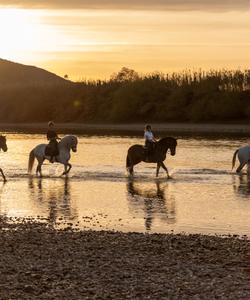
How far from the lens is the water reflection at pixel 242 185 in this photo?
2422 cm

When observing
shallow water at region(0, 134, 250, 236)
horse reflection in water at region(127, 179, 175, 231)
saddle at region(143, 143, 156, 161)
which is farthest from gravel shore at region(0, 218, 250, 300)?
saddle at region(143, 143, 156, 161)

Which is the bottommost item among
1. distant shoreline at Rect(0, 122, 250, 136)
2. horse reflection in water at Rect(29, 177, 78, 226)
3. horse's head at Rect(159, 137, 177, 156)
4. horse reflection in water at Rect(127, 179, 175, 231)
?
horse reflection in water at Rect(127, 179, 175, 231)

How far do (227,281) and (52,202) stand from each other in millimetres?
11054

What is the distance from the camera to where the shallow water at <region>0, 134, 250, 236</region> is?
17953 mm

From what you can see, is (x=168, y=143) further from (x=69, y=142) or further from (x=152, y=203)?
(x=152, y=203)

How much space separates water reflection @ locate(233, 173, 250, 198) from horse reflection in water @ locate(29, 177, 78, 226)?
5.46 metres

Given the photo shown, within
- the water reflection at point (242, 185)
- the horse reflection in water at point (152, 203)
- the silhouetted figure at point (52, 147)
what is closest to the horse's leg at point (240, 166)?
the water reflection at point (242, 185)

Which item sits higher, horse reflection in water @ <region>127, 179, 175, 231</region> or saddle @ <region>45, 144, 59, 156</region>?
saddle @ <region>45, 144, 59, 156</region>

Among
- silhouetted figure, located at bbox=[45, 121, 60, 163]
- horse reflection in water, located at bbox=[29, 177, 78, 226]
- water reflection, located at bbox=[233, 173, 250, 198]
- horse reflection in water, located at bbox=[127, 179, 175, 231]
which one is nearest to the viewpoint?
horse reflection in water, located at bbox=[127, 179, 175, 231]

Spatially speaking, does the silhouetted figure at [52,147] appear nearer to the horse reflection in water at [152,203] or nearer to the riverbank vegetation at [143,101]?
the horse reflection in water at [152,203]

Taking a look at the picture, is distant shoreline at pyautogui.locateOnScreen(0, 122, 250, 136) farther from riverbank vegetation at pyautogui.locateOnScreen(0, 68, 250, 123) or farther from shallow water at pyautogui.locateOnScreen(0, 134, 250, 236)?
shallow water at pyautogui.locateOnScreen(0, 134, 250, 236)

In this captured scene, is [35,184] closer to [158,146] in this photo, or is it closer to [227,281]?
[158,146]

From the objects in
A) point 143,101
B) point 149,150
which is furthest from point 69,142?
point 143,101

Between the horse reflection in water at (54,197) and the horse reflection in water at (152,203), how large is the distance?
182 centimetres
